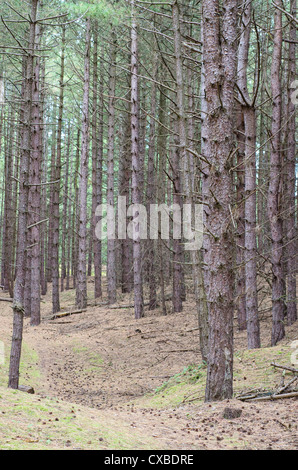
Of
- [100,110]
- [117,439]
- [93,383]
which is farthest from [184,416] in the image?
[100,110]

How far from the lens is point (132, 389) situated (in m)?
8.24

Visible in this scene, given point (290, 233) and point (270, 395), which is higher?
point (290, 233)

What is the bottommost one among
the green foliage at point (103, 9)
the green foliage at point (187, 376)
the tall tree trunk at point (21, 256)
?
the green foliage at point (187, 376)

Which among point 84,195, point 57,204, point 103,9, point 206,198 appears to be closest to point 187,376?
point 206,198

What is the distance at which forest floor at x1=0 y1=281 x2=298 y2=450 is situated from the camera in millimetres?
3881

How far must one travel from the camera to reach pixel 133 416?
523 centimetres

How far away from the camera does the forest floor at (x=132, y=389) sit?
12.7 ft

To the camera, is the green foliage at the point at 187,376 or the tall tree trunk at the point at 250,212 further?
the tall tree trunk at the point at 250,212

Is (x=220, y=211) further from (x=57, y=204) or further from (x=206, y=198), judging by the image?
(x=57, y=204)

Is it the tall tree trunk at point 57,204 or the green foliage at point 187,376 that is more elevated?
the tall tree trunk at point 57,204

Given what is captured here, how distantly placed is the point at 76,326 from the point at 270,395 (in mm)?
10048

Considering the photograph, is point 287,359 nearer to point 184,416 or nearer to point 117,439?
point 184,416

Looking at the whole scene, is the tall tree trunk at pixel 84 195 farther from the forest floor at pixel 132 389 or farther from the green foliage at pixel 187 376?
the green foliage at pixel 187 376

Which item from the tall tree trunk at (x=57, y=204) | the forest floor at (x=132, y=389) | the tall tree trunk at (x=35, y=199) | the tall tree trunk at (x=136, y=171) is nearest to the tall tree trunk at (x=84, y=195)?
the tall tree trunk at (x=57, y=204)
